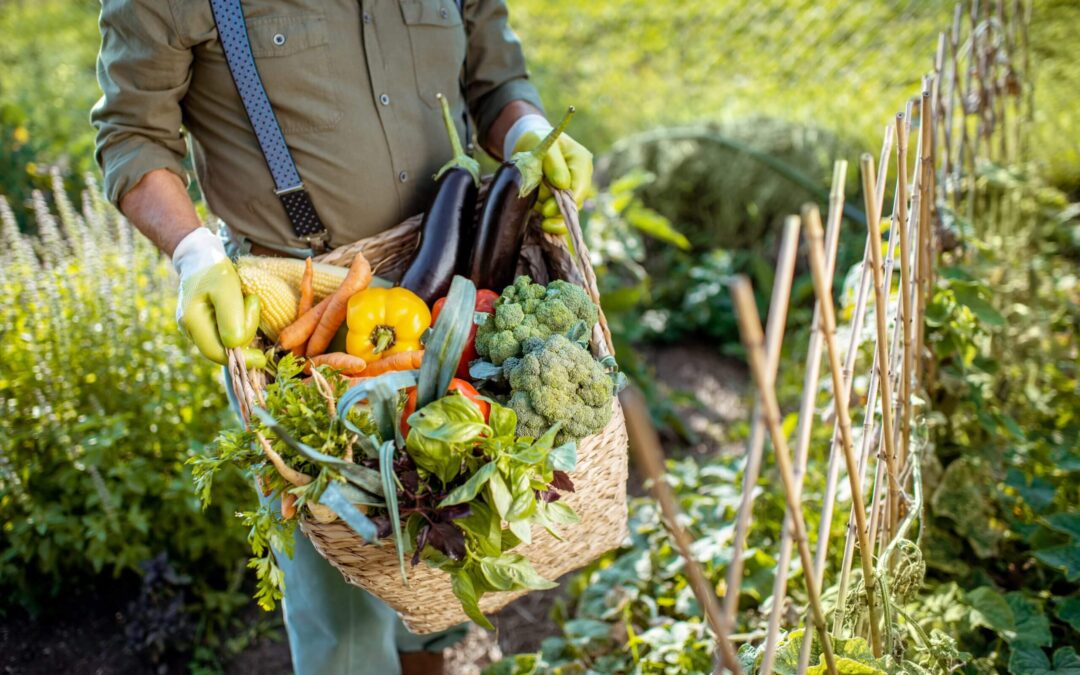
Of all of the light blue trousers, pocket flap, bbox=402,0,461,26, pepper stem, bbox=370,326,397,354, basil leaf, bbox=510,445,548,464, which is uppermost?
pocket flap, bbox=402,0,461,26

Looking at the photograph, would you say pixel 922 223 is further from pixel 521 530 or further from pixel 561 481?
pixel 521 530

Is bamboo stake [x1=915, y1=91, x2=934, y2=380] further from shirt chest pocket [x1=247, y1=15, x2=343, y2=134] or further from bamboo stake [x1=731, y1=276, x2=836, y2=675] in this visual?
shirt chest pocket [x1=247, y1=15, x2=343, y2=134]

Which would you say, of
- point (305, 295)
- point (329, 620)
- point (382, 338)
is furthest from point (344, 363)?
point (329, 620)

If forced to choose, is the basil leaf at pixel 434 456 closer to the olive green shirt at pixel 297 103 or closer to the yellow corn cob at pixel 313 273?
the yellow corn cob at pixel 313 273

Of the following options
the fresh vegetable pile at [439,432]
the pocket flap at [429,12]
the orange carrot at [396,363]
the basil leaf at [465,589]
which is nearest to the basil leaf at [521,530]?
the fresh vegetable pile at [439,432]

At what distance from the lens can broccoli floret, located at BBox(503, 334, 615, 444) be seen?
4.20 feet

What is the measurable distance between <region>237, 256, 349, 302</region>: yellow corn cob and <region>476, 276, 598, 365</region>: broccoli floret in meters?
0.36

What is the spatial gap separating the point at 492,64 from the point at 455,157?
346mm

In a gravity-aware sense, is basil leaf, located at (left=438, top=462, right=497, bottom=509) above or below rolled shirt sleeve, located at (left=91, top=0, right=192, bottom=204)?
below

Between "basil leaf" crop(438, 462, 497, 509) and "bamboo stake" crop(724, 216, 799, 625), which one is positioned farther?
"basil leaf" crop(438, 462, 497, 509)

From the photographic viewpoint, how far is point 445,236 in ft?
5.60

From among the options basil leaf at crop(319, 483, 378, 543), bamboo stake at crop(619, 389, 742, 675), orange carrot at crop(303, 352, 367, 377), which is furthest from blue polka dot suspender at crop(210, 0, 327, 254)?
bamboo stake at crop(619, 389, 742, 675)

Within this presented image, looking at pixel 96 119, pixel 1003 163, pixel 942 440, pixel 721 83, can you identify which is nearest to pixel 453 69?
pixel 96 119

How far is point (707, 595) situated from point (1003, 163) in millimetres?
2155
